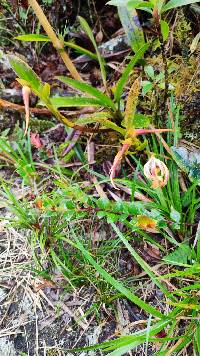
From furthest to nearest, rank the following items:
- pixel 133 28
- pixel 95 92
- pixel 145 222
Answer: pixel 133 28, pixel 95 92, pixel 145 222

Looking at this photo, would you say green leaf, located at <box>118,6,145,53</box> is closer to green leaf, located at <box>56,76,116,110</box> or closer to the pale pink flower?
green leaf, located at <box>56,76,116,110</box>

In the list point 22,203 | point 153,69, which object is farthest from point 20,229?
point 153,69

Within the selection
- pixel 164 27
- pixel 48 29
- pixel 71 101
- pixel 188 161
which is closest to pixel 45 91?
pixel 71 101

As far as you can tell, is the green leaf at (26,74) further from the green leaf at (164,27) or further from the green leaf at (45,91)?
the green leaf at (164,27)

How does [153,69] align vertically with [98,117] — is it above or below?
above

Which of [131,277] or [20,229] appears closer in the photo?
[131,277]

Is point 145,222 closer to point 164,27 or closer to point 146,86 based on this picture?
point 146,86

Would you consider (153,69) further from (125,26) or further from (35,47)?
(35,47)
